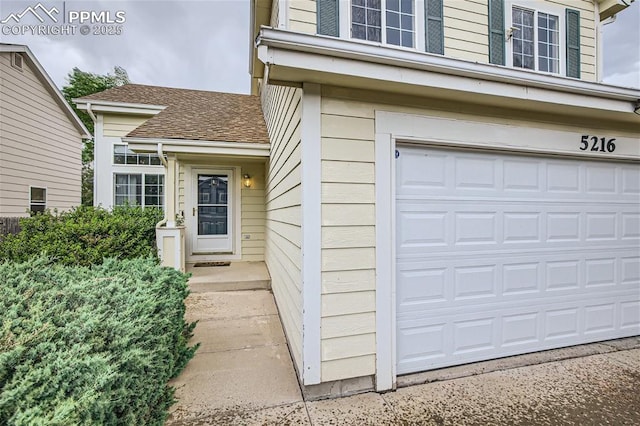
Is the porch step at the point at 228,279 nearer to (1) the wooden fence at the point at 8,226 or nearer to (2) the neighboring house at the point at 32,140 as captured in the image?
(1) the wooden fence at the point at 8,226

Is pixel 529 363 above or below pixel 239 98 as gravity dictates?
below

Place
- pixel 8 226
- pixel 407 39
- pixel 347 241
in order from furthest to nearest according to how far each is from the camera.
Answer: pixel 8 226 → pixel 407 39 → pixel 347 241

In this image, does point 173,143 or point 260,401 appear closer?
point 260,401

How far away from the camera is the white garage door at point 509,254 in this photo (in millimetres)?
2783

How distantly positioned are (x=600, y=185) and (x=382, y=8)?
137 inches

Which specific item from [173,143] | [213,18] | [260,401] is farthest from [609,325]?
→ [213,18]

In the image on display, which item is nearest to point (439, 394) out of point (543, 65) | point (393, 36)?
point (393, 36)

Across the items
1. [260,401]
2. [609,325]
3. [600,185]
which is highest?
[600,185]

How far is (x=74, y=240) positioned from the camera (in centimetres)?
463

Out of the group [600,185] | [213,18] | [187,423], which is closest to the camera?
[187,423]

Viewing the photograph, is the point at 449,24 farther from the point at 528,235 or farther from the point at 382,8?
the point at 528,235

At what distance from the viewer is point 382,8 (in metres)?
4.02

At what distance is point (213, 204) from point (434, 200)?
18.0 feet

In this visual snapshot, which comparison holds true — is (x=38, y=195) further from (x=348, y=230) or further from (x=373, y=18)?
(x=348, y=230)
